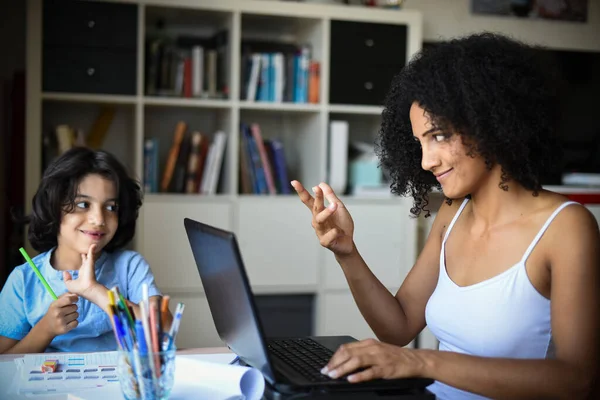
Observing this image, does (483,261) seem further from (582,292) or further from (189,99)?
(189,99)

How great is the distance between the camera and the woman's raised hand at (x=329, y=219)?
130 centimetres

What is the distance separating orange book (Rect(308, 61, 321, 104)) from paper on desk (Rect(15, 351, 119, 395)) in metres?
2.21

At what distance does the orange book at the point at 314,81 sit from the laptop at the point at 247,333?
223 cm

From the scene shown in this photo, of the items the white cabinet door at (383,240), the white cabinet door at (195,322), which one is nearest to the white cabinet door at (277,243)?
the white cabinet door at (383,240)

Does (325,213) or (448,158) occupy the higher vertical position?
(448,158)

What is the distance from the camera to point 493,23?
378cm

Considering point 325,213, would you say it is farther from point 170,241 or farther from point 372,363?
point 170,241

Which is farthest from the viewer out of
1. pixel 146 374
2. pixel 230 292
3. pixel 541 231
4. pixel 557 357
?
pixel 541 231

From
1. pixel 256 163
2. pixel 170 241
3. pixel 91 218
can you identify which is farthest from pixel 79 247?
pixel 256 163

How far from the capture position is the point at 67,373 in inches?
46.7

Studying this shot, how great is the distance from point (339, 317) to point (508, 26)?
5.82 ft

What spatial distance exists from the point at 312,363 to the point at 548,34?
3.25 metres

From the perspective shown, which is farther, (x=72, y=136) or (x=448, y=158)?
(x=72, y=136)

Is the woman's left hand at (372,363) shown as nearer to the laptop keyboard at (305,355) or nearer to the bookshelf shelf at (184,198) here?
the laptop keyboard at (305,355)
